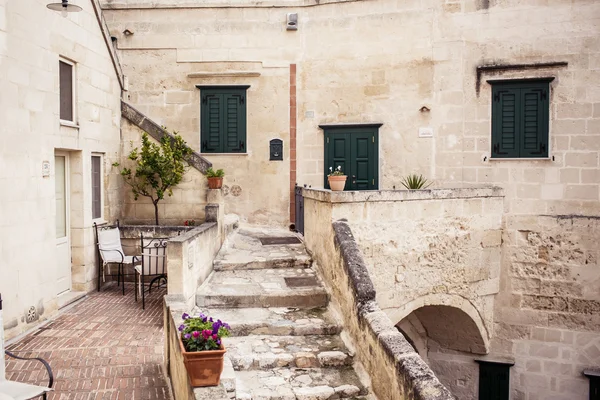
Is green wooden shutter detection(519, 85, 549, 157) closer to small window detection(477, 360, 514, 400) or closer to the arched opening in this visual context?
the arched opening

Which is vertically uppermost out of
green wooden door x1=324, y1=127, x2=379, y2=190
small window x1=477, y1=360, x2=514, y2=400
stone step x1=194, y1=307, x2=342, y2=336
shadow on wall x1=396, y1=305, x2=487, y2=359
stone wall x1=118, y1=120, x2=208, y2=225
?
green wooden door x1=324, y1=127, x2=379, y2=190

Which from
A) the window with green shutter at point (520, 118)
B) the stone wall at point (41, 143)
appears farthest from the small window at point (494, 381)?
the stone wall at point (41, 143)

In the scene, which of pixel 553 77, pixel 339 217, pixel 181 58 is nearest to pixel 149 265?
pixel 339 217

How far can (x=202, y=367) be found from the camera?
466 cm

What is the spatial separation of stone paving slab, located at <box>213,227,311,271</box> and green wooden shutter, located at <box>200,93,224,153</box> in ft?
8.21

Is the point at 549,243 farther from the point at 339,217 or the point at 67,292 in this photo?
the point at 67,292

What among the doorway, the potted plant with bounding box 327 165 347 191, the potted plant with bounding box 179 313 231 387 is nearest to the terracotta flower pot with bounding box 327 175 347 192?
the potted plant with bounding box 327 165 347 191

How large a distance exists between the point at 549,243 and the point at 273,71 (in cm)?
707

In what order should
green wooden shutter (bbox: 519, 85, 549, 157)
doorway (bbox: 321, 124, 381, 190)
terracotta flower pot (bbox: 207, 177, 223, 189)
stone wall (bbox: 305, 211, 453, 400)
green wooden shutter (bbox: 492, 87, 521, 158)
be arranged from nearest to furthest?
stone wall (bbox: 305, 211, 453, 400) → terracotta flower pot (bbox: 207, 177, 223, 189) → green wooden shutter (bbox: 519, 85, 549, 157) → green wooden shutter (bbox: 492, 87, 521, 158) → doorway (bbox: 321, 124, 381, 190)

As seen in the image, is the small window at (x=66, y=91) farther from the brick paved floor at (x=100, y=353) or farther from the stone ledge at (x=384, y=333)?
the stone ledge at (x=384, y=333)

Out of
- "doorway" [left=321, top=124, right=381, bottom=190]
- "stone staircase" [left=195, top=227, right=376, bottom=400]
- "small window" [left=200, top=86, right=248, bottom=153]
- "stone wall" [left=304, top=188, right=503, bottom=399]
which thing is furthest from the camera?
"small window" [left=200, top=86, right=248, bottom=153]

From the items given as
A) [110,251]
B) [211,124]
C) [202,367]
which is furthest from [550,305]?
[202,367]

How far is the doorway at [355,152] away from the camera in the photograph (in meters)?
13.0

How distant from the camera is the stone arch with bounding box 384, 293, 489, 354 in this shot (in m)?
10.6
